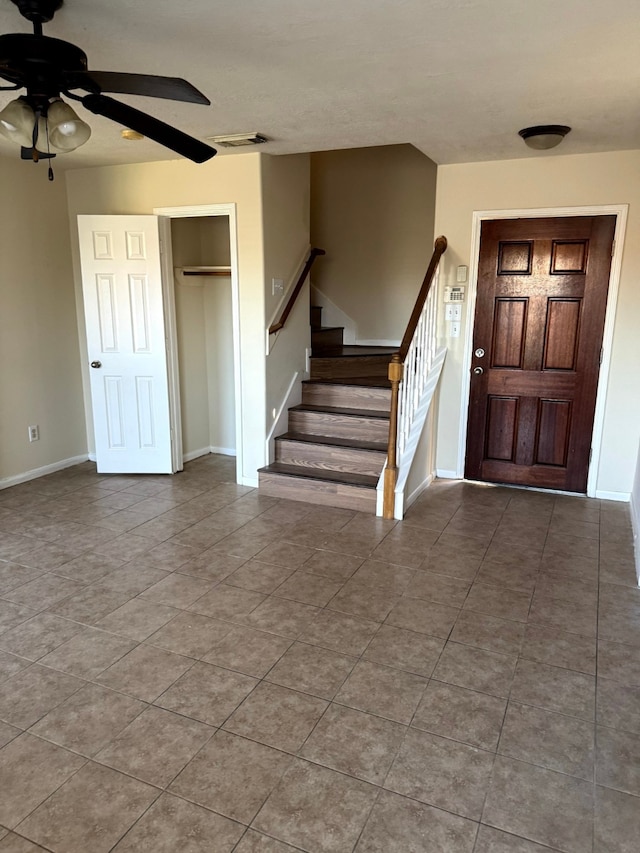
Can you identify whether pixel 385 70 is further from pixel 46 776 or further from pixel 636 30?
pixel 46 776

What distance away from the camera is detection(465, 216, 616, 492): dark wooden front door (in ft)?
13.4

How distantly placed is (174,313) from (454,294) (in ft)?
7.32

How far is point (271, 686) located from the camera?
7.29ft

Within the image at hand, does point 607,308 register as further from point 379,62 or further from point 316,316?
point 316,316

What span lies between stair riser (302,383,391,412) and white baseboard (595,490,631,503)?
1.69 m

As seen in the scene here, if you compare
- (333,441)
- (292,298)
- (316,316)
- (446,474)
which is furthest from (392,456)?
(316,316)

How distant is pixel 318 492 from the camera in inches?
164

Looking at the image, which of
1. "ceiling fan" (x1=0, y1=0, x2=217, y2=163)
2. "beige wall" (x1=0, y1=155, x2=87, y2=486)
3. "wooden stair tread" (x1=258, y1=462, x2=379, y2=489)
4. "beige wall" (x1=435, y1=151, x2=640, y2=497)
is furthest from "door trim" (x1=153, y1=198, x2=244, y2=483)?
"ceiling fan" (x1=0, y1=0, x2=217, y2=163)

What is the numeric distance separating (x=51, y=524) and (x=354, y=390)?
2401 mm

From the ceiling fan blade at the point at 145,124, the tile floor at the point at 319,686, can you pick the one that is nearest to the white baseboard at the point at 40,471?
the tile floor at the point at 319,686

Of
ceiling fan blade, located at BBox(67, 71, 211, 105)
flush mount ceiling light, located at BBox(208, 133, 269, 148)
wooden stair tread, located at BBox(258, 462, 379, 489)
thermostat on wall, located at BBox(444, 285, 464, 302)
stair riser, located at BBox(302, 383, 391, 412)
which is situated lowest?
wooden stair tread, located at BBox(258, 462, 379, 489)

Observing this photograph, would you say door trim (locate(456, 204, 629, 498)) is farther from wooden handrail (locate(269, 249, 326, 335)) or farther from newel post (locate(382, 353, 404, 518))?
Answer: wooden handrail (locate(269, 249, 326, 335))

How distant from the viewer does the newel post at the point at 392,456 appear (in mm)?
3699

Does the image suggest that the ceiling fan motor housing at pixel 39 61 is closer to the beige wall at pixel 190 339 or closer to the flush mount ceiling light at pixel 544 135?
the flush mount ceiling light at pixel 544 135
